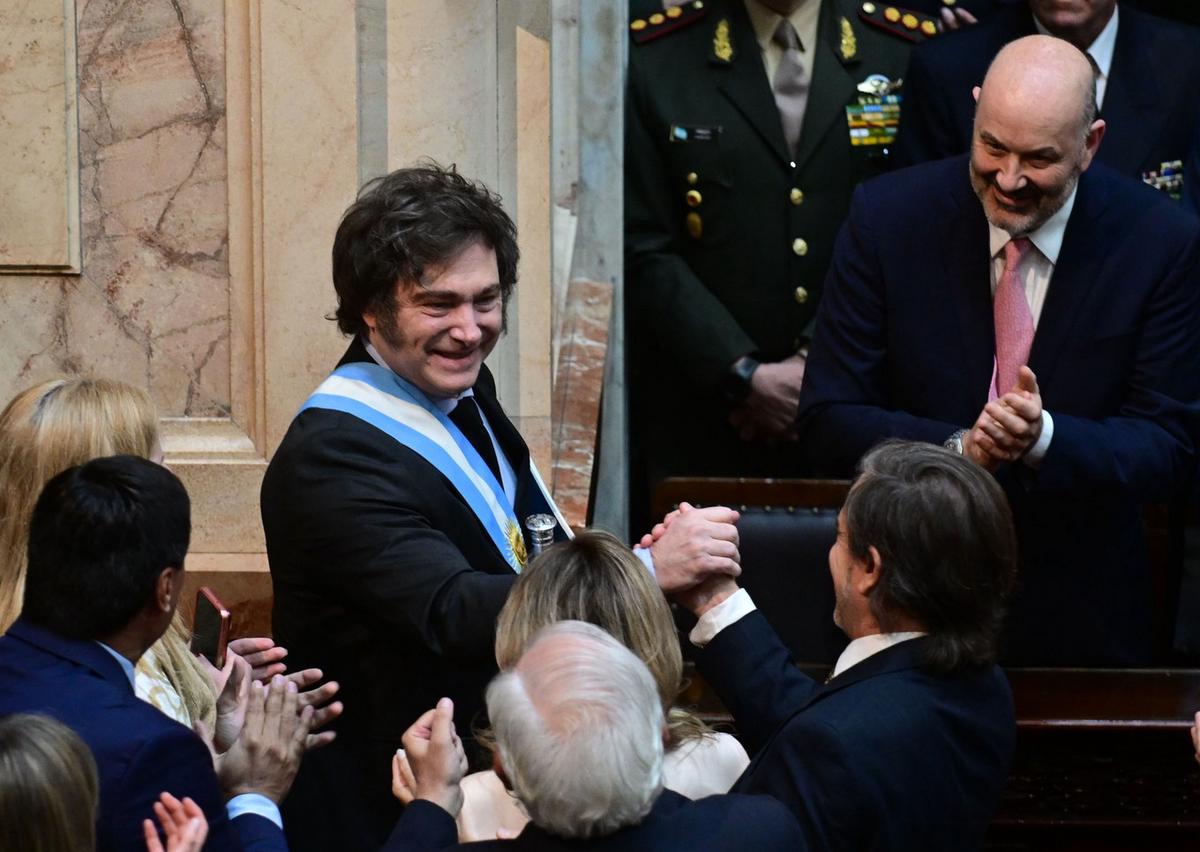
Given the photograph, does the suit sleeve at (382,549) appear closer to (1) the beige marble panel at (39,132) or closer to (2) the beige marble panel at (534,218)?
(2) the beige marble panel at (534,218)

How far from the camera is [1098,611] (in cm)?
390

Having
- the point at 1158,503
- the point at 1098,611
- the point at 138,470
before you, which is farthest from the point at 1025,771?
the point at 138,470

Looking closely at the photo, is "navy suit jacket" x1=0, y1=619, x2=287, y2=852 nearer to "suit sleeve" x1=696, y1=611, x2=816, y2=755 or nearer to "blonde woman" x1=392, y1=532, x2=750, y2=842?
"blonde woman" x1=392, y1=532, x2=750, y2=842

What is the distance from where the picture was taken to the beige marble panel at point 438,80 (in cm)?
441

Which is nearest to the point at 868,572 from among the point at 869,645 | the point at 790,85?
the point at 869,645

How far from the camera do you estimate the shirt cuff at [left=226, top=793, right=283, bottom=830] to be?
2713 millimetres

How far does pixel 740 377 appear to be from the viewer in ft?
16.3

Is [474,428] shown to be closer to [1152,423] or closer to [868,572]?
[868,572]

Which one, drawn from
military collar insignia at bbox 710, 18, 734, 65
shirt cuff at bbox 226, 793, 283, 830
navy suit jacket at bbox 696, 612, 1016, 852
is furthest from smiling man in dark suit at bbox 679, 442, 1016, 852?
military collar insignia at bbox 710, 18, 734, 65

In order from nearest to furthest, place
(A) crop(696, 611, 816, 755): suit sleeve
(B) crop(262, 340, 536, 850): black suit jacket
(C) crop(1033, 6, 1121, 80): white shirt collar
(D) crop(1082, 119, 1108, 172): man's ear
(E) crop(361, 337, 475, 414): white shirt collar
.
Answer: (A) crop(696, 611, 816, 755): suit sleeve, (B) crop(262, 340, 536, 850): black suit jacket, (E) crop(361, 337, 475, 414): white shirt collar, (D) crop(1082, 119, 1108, 172): man's ear, (C) crop(1033, 6, 1121, 80): white shirt collar

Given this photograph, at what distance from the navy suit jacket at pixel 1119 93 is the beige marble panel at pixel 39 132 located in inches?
78.7

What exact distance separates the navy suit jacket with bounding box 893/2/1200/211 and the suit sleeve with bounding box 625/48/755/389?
633 millimetres

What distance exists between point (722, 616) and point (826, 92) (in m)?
2.47

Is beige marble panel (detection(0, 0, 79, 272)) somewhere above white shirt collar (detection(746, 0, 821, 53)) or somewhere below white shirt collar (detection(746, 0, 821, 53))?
below
